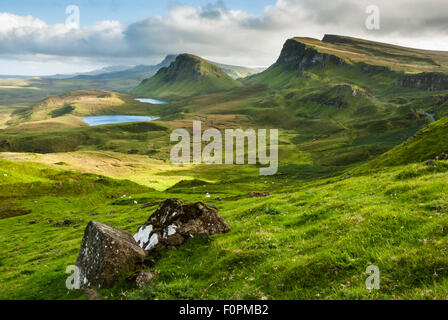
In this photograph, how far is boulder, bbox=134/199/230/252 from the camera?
16.8 metres

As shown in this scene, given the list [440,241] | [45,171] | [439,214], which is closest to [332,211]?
[439,214]

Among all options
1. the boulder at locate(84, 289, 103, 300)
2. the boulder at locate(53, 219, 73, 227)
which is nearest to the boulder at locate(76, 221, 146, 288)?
the boulder at locate(84, 289, 103, 300)

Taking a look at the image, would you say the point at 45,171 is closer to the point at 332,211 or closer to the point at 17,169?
the point at 17,169

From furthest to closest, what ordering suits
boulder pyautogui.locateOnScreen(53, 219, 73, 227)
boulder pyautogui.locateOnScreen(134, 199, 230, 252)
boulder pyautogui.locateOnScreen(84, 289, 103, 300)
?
boulder pyautogui.locateOnScreen(53, 219, 73, 227), boulder pyautogui.locateOnScreen(134, 199, 230, 252), boulder pyautogui.locateOnScreen(84, 289, 103, 300)

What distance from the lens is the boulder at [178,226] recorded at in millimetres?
16777

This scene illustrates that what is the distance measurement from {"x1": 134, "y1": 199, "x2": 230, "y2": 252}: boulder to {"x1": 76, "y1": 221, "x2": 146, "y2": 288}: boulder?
151cm

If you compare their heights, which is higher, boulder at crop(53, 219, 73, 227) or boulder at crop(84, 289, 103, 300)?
boulder at crop(84, 289, 103, 300)

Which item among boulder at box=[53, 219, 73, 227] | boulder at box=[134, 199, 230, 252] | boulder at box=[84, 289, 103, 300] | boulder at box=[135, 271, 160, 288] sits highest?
boulder at box=[134, 199, 230, 252]

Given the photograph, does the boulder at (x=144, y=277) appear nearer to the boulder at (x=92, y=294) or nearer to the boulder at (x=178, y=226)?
the boulder at (x=92, y=294)

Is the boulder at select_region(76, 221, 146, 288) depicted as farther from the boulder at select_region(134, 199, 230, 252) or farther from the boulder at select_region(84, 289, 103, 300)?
the boulder at select_region(134, 199, 230, 252)

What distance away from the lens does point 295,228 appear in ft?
54.0

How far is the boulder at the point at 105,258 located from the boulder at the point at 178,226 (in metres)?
1.51

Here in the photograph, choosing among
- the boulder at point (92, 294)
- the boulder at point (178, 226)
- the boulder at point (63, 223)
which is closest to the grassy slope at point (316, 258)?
the boulder at point (92, 294)

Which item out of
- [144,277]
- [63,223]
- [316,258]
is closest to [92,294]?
[144,277]
